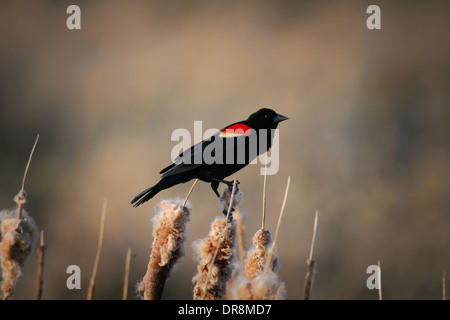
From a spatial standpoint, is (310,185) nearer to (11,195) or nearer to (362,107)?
(362,107)

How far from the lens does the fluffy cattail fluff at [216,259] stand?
1.86 metres

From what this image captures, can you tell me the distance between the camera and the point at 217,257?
1.92 m

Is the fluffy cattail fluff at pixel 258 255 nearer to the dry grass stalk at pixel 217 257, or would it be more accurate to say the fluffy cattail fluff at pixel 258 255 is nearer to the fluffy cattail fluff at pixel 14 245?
the dry grass stalk at pixel 217 257

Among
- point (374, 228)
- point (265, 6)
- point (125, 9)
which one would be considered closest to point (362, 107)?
point (374, 228)

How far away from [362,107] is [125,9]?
461cm

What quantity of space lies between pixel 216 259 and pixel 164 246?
0.24 metres

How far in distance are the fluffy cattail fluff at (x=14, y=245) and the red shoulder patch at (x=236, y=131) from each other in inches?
51.2

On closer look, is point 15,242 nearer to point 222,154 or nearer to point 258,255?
point 258,255

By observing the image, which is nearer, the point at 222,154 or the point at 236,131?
the point at 222,154

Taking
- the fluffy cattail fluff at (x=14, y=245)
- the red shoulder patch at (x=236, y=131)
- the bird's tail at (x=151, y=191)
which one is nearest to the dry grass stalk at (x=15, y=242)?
the fluffy cattail fluff at (x=14, y=245)

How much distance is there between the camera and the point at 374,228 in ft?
18.8

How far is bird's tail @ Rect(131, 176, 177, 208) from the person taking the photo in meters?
2.12

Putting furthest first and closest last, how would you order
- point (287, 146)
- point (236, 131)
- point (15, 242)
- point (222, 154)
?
point (287, 146)
point (236, 131)
point (222, 154)
point (15, 242)

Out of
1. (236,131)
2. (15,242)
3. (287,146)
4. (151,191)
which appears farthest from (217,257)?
(287,146)
